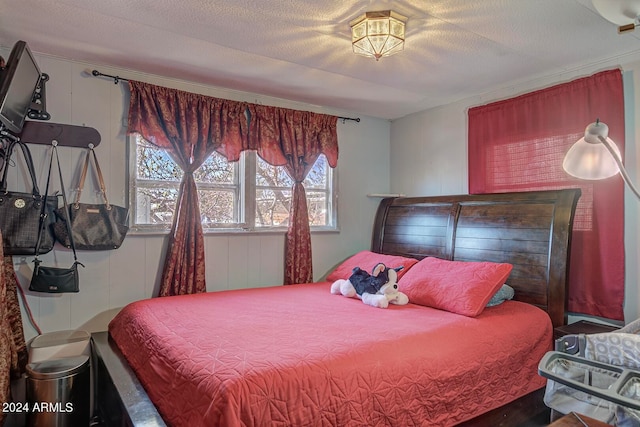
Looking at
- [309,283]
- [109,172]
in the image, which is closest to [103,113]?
[109,172]

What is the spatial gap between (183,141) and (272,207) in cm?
93

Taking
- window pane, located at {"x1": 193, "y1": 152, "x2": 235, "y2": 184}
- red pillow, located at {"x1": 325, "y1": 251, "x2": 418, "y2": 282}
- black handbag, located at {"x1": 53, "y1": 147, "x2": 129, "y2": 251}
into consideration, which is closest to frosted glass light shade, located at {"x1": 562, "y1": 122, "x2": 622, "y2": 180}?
red pillow, located at {"x1": 325, "y1": 251, "x2": 418, "y2": 282}

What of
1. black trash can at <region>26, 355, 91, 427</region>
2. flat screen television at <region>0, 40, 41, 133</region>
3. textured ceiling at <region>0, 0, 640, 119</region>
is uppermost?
textured ceiling at <region>0, 0, 640, 119</region>

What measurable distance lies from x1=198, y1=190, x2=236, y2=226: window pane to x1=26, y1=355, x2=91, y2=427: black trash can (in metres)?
1.31

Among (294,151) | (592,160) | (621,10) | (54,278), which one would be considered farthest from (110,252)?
(621,10)

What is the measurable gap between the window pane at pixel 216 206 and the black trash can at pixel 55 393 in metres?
1.31

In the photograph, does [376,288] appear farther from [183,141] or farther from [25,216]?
[25,216]

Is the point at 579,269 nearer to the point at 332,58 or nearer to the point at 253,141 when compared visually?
the point at 332,58

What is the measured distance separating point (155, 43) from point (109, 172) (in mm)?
962

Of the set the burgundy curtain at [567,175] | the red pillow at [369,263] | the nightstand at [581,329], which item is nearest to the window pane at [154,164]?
the red pillow at [369,263]

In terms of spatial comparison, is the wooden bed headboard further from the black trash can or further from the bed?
the black trash can

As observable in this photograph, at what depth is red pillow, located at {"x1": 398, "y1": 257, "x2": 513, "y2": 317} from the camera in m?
2.27

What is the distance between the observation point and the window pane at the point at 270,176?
10.9 feet

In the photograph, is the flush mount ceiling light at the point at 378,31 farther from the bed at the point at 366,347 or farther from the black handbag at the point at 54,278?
the black handbag at the point at 54,278
